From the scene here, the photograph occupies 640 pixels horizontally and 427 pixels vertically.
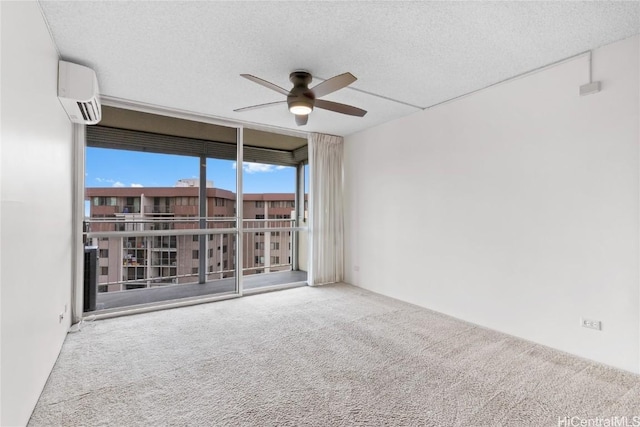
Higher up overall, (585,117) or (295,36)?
(295,36)

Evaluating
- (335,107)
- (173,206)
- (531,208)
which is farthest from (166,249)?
(531,208)

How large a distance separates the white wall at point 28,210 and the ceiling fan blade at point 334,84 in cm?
186

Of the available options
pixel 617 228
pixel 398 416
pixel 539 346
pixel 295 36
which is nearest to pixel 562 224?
pixel 617 228

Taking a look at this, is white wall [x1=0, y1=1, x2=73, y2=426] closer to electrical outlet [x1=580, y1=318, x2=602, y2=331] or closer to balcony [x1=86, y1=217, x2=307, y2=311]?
balcony [x1=86, y1=217, x2=307, y2=311]

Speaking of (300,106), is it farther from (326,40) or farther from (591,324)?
(591,324)

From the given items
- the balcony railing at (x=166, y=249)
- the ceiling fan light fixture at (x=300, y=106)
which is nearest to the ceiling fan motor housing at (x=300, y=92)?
the ceiling fan light fixture at (x=300, y=106)

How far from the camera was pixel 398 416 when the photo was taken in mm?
1830

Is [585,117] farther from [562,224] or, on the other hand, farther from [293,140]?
[293,140]

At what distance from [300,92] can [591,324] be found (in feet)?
10.3

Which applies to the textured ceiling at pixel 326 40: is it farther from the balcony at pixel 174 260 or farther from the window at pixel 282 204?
the window at pixel 282 204

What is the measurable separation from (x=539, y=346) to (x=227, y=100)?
13.5 feet

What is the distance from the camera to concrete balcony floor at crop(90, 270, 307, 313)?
4.11 metres

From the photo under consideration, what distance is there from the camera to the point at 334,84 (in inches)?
96.3

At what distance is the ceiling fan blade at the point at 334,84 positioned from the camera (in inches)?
91.1
